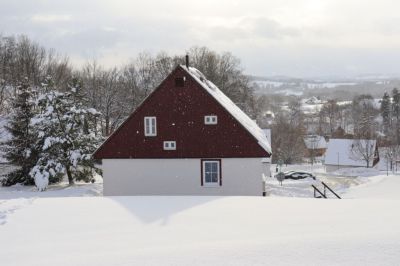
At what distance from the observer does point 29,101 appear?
32.8 metres

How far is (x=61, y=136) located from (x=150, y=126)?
923 centimetres

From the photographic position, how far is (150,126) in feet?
76.8

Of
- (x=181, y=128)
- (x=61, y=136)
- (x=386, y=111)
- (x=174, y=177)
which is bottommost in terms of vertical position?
(x=174, y=177)

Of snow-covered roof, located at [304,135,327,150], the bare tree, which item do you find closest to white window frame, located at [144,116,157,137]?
the bare tree

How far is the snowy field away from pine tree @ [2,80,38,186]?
16967 millimetres

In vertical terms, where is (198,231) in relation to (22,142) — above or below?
below

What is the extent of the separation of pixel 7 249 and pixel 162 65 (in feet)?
173

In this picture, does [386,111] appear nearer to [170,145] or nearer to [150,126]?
[170,145]

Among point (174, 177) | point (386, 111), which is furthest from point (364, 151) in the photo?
point (386, 111)

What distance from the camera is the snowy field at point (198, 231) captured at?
9.37m

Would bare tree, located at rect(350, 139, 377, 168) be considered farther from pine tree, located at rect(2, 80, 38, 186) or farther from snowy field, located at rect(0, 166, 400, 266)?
snowy field, located at rect(0, 166, 400, 266)

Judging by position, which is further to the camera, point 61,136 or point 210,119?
point 61,136

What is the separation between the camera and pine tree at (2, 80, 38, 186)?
31703 mm

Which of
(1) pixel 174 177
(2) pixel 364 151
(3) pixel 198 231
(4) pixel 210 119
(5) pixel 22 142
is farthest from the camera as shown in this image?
(2) pixel 364 151
